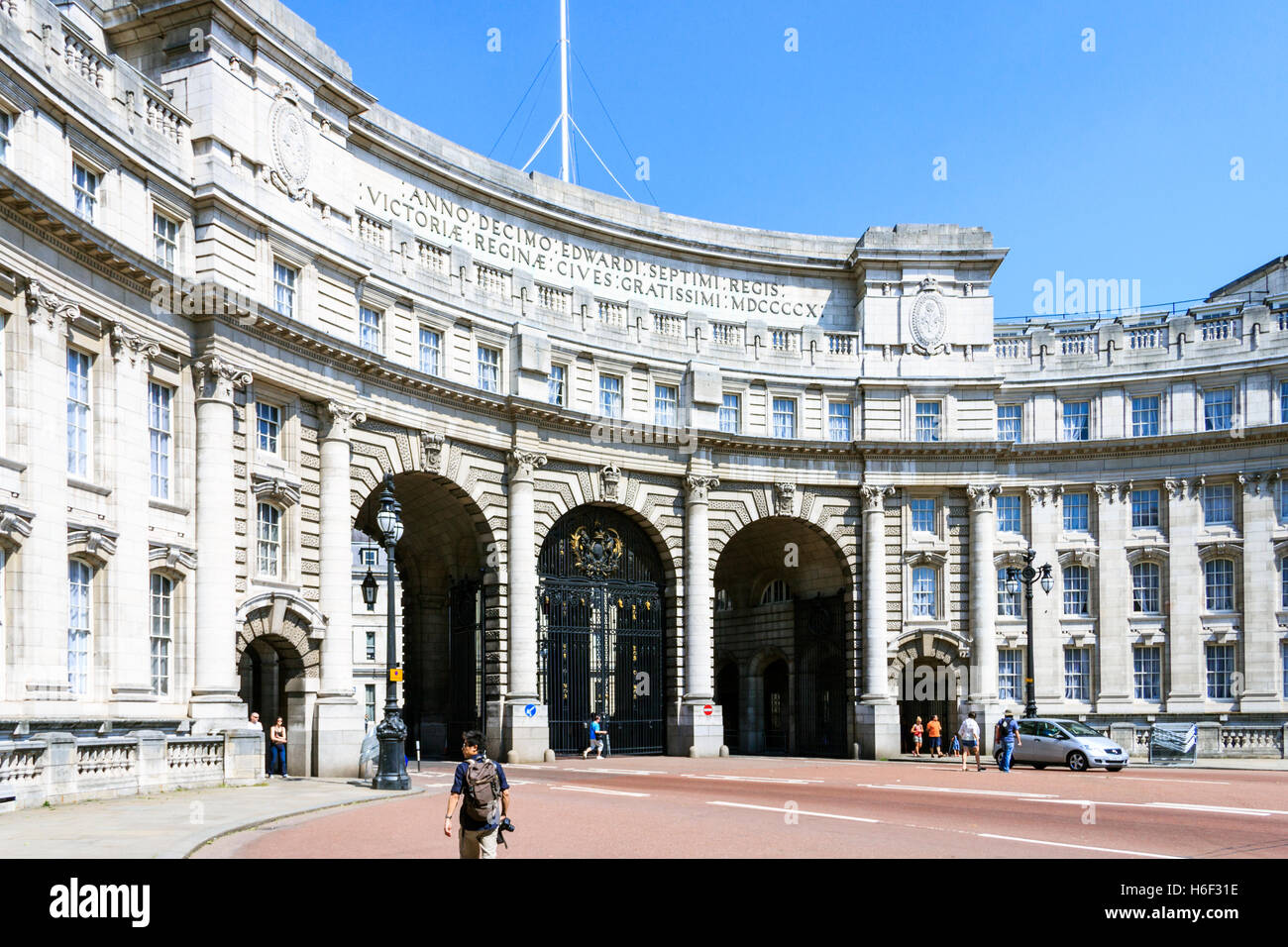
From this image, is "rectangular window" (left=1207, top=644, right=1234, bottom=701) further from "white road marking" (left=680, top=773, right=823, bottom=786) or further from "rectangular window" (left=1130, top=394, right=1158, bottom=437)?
"white road marking" (left=680, top=773, right=823, bottom=786)

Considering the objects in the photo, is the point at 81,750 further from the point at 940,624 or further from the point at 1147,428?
the point at 1147,428

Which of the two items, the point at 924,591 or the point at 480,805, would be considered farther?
the point at 924,591

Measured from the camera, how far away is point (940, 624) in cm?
5166

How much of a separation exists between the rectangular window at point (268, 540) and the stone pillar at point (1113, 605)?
32223mm

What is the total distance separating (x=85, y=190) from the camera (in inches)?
1126

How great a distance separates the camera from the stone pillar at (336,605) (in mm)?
35094

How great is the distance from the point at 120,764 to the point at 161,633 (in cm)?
600

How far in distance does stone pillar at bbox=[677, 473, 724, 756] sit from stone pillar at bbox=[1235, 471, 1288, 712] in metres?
19.9

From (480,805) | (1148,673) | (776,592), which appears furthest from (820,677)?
(480,805)

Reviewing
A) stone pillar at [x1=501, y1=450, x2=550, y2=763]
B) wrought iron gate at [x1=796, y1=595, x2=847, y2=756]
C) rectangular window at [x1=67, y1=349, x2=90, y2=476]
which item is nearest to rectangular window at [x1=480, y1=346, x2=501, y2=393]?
stone pillar at [x1=501, y1=450, x2=550, y2=763]

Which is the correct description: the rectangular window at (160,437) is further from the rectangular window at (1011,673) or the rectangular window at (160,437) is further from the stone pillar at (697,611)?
the rectangular window at (1011,673)

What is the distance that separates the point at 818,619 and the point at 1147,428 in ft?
48.7

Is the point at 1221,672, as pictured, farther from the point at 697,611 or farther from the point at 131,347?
the point at 131,347
